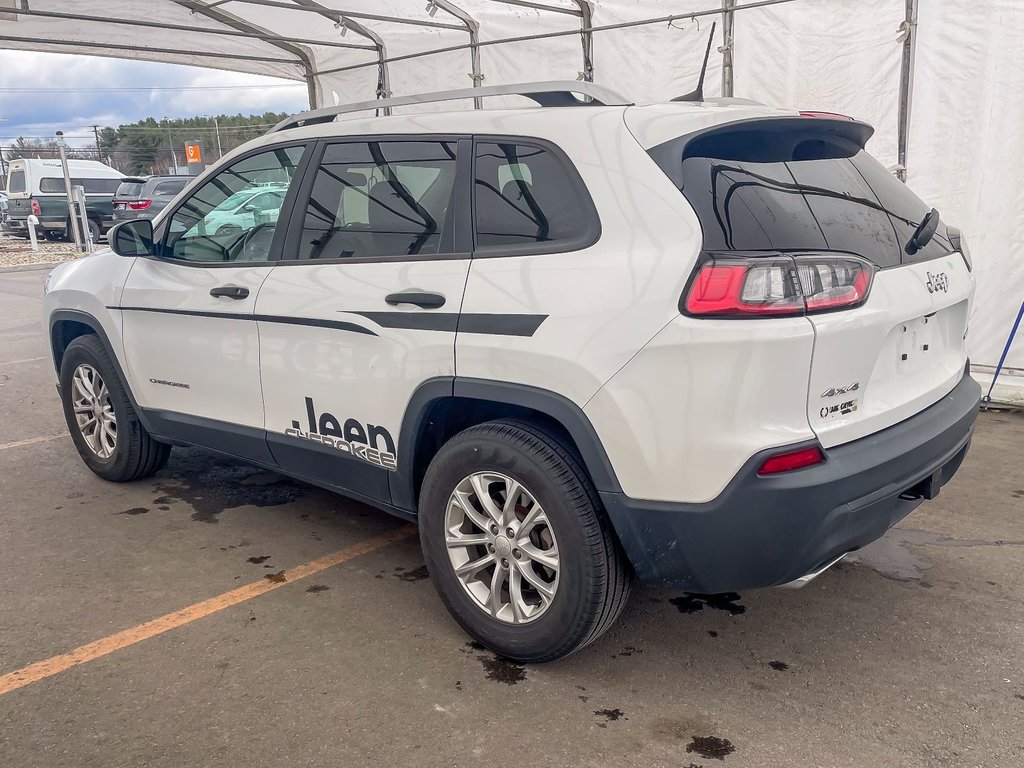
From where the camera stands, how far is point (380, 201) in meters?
3.24

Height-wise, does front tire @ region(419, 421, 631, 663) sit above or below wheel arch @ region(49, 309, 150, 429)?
below

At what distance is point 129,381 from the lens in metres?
4.38

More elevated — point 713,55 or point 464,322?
point 713,55

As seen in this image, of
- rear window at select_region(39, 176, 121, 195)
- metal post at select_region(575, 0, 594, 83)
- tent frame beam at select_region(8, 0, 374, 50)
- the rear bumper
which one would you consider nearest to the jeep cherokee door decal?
the rear bumper

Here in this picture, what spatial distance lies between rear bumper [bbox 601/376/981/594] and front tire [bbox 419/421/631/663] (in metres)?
0.12

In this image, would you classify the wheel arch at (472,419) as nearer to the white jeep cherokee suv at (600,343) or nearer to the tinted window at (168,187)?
the white jeep cherokee suv at (600,343)

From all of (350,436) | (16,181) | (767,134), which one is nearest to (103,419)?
(350,436)

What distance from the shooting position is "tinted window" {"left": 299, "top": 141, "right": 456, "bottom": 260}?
10.0ft

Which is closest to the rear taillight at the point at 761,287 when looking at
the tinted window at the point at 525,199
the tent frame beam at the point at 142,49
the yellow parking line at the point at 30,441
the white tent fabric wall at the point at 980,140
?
the tinted window at the point at 525,199

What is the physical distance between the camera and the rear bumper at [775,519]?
2346 millimetres

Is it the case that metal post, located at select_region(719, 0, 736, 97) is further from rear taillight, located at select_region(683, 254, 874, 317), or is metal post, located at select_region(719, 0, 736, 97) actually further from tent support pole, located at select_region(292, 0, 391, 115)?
rear taillight, located at select_region(683, 254, 874, 317)

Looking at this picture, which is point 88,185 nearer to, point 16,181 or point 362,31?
point 16,181

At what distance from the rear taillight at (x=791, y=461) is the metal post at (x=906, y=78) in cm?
479

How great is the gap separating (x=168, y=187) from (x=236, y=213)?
20.5 meters
